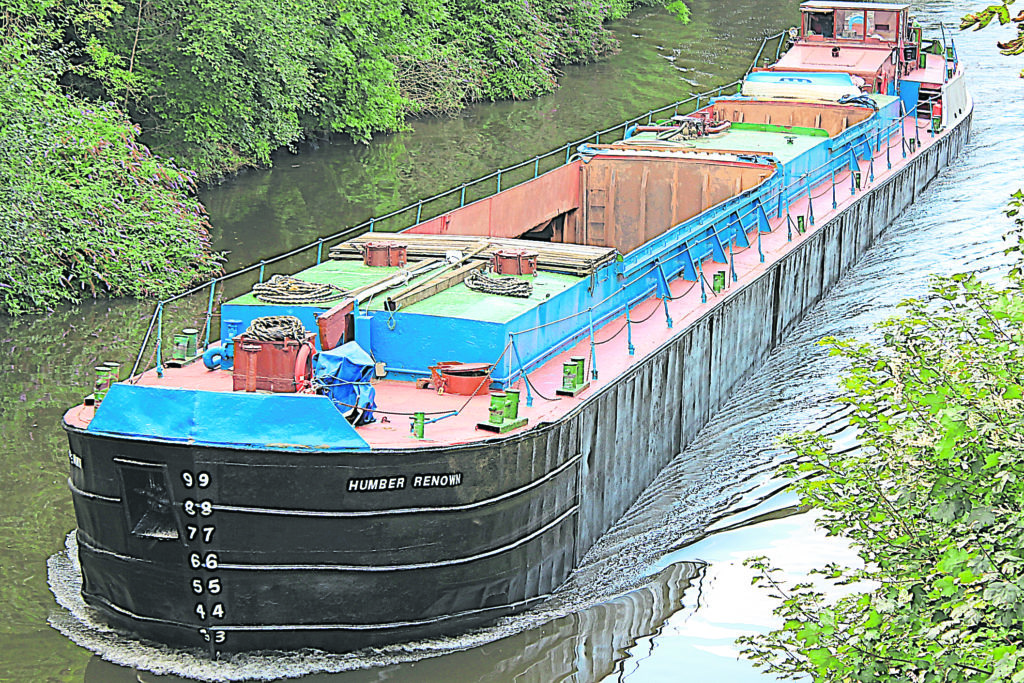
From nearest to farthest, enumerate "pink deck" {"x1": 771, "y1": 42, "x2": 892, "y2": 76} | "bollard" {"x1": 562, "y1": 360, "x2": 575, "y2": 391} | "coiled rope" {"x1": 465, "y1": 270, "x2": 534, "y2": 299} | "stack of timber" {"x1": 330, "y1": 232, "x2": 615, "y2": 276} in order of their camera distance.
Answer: "bollard" {"x1": 562, "y1": 360, "x2": 575, "y2": 391}
"coiled rope" {"x1": 465, "y1": 270, "x2": 534, "y2": 299}
"stack of timber" {"x1": 330, "y1": 232, "x2": 615, "y2": 276}
"pink deck" {"x1": 771, "y1": 42, "x2": 892, "y2": 76}

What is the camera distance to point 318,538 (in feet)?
30.6

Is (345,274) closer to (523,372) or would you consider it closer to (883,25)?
(523,372)

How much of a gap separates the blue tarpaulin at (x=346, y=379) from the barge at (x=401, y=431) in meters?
0.02

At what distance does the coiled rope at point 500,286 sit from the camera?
Answer: 12031 millimetres

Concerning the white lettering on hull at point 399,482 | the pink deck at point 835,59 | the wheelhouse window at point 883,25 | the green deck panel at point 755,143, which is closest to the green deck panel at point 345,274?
the white lettering on hull at point 399,482

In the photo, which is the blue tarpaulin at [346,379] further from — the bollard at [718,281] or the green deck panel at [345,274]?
the bollard at [718,281]

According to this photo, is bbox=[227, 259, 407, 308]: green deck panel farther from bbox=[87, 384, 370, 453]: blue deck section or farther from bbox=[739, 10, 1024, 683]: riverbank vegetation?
bbox=[739, 10, 1024, 683]: riverbank vegetation

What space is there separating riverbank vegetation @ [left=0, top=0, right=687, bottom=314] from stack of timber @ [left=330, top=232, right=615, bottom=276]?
7582 mm

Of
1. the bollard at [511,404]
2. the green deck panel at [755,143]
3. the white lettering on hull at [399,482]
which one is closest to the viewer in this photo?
the white lettering on hull at [399,482]

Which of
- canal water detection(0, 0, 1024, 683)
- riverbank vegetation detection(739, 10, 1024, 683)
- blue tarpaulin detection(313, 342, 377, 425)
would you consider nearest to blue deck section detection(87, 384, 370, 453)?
blue tarpaulin detection(313, 342, 377, 425)

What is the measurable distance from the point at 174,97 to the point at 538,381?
59.7 ft

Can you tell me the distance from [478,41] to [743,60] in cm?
1297

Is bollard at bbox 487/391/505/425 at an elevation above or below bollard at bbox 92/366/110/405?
below

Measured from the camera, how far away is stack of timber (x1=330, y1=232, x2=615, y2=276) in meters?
13.1
